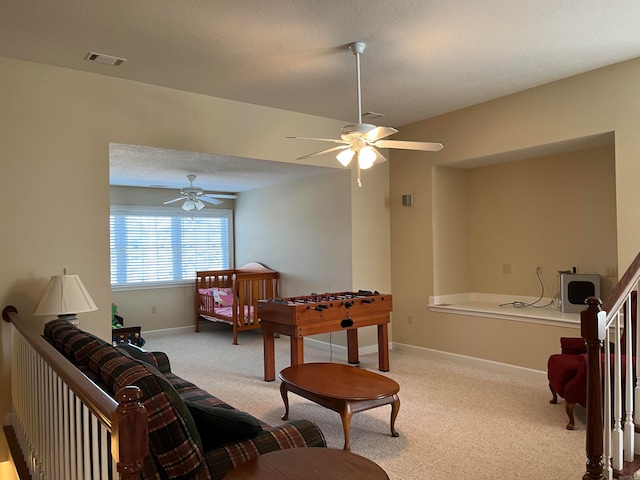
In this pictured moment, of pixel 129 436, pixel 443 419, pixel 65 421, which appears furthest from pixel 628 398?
pixel 65 421

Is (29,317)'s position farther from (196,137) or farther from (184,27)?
(184,27)

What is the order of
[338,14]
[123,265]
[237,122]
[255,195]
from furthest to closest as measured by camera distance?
[255,195]
[123,265]
[237,122]
[338,14]

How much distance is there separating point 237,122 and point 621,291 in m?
3.73

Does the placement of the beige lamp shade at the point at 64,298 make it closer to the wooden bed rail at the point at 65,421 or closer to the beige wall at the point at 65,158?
the wooden bed rail at the point at 65,421

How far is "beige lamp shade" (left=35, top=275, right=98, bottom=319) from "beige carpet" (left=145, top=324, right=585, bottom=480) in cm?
151

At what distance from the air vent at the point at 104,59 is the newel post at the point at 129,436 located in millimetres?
3268

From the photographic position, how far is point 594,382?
88.4 inches

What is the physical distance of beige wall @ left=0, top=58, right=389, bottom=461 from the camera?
359 cm

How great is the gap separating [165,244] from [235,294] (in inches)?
75.0

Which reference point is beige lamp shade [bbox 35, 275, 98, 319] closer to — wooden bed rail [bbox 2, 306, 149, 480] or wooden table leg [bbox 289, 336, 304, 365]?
wooden bed rail [bbox 2, 306, 149, 480]

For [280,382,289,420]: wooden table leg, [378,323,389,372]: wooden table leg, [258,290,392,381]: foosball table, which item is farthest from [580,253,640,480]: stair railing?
[378,323,389,372]: wooden table leg

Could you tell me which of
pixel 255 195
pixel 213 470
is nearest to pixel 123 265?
pixel 255 195

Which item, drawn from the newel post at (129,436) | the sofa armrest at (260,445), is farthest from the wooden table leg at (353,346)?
the newel post at (129,436)

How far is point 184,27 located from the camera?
3152 millimetres
